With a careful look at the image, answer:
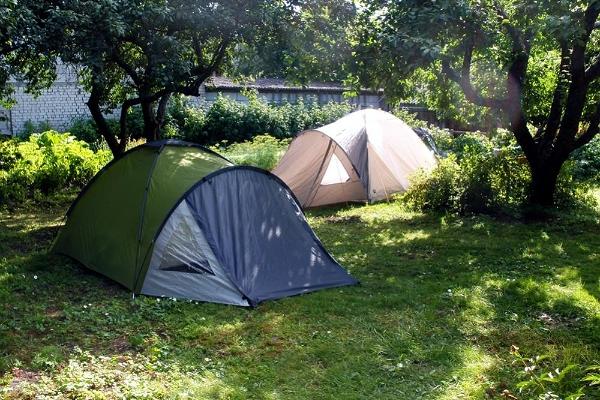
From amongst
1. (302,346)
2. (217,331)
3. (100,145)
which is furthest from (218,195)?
(100,145)

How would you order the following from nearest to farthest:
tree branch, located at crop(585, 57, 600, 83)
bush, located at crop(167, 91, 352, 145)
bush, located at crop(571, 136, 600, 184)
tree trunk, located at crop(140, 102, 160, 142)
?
tree branch, located at crop(585, 57, 600, 83), tree trunk, located at crop(140, 102, 160, 142), bush, located at crop(571, 136, 600, 184), bush, located at crop(167, 91, 352, 145)

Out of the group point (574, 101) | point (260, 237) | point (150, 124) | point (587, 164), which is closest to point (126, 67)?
point (150, 124)

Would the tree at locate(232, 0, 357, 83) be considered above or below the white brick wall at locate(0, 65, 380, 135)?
above

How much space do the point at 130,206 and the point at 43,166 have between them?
5.69m

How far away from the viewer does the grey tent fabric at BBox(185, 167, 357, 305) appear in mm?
5910

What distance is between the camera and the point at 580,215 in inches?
363

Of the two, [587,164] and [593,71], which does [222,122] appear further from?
[593,71]

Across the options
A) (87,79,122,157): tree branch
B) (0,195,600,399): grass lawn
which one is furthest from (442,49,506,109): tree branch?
(87,79,122,157): tree branch

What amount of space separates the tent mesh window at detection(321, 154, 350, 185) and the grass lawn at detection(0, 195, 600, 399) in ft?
10.9

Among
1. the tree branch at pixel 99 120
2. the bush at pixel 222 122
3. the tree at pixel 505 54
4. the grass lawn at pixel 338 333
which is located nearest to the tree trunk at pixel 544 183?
the tree at pixel 505 54

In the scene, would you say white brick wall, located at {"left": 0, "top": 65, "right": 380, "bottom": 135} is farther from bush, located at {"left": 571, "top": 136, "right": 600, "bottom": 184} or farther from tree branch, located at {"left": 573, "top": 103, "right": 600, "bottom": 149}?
tree branch, located at {"left": 573, "top": 103, "right": 600, "bottom": 149}

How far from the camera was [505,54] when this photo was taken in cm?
842

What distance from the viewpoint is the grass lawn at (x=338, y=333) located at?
4.16m

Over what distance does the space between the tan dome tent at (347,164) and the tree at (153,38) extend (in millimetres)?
2324
